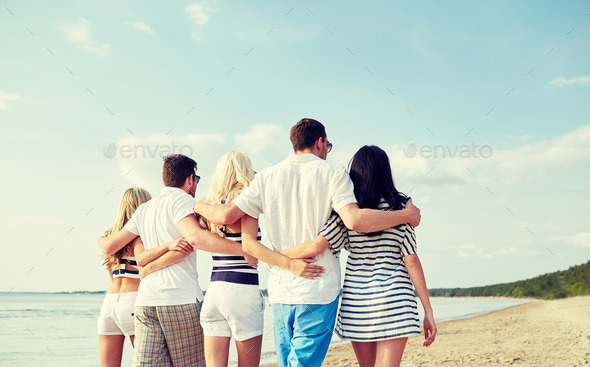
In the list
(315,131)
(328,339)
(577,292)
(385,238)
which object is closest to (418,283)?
(385,238)

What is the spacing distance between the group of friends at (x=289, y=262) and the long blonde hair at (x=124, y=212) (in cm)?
53

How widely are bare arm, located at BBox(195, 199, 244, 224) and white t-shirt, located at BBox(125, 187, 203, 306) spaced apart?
0.79ft

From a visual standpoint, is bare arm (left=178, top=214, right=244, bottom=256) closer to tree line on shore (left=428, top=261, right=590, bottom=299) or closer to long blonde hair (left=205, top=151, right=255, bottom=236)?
long blonde hair (left=205, top=151, right=255, bottom=236)

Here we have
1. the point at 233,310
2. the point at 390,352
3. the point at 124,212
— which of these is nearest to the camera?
the point at 390,352

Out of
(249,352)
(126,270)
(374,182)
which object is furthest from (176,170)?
(374,182)

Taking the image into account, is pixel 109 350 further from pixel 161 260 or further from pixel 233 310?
pixel 233 310

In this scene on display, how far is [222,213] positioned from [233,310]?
0.60 m

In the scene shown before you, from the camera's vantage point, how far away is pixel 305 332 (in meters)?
2.55

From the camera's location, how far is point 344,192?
2.58m

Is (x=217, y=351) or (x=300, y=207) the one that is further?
(x=217, y=351)

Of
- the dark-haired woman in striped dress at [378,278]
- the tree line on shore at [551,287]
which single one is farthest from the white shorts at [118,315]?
the tree line on shore at [551,287]

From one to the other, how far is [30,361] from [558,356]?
11.3m

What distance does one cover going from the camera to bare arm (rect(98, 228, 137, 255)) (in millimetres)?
3508

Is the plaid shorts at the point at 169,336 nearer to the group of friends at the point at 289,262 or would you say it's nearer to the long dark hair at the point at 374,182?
the group of friends at the point at 289,262
